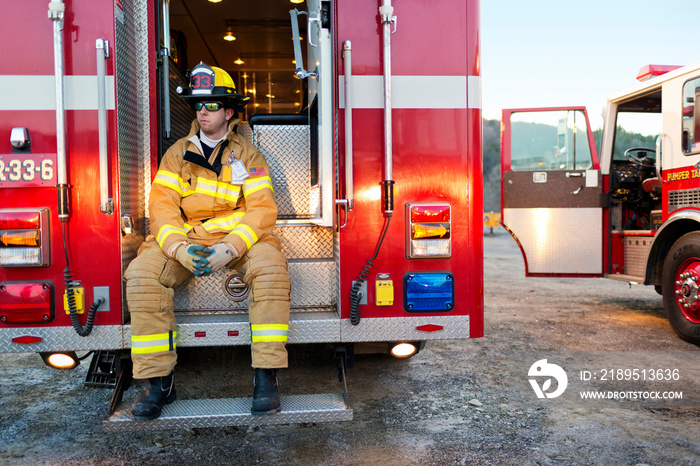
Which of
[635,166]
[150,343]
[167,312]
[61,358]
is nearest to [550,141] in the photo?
[635,166]

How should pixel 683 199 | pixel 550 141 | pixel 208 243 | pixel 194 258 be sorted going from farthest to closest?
pixel 550 141 → pixel 683 199 → pixel 208 243 → pixel 194 258

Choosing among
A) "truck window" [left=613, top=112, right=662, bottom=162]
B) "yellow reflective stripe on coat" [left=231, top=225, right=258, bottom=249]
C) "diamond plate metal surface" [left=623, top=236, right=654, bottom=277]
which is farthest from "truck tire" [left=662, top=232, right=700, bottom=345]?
"yellow reflective stripe on coat" [left=231, top=225, right=258, bottom=249]

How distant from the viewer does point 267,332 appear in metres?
2.69

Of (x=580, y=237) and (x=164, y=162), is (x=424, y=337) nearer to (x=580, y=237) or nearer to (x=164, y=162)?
(x=164, y=162)

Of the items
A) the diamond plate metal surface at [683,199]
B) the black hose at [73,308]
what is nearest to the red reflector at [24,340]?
the black hose at [73,308]

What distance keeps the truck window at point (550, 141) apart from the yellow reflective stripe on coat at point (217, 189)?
4.01 meters

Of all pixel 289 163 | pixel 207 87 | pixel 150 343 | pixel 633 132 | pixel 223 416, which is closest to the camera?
pixel 223 416

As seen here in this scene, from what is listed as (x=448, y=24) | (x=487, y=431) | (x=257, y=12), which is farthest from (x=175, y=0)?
(x=487, y=431)

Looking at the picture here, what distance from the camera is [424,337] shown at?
2879 mm

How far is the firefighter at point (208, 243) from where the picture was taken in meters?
2.65

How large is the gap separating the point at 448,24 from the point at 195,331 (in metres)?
2.06

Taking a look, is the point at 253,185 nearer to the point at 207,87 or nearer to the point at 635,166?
the point at 207,87

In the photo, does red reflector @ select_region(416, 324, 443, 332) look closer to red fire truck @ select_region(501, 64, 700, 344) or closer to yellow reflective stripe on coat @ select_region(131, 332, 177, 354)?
yellow reflective stripe on coat @ select_region(131, 332, 177, 354)

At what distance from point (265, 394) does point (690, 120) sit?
4843 mm
